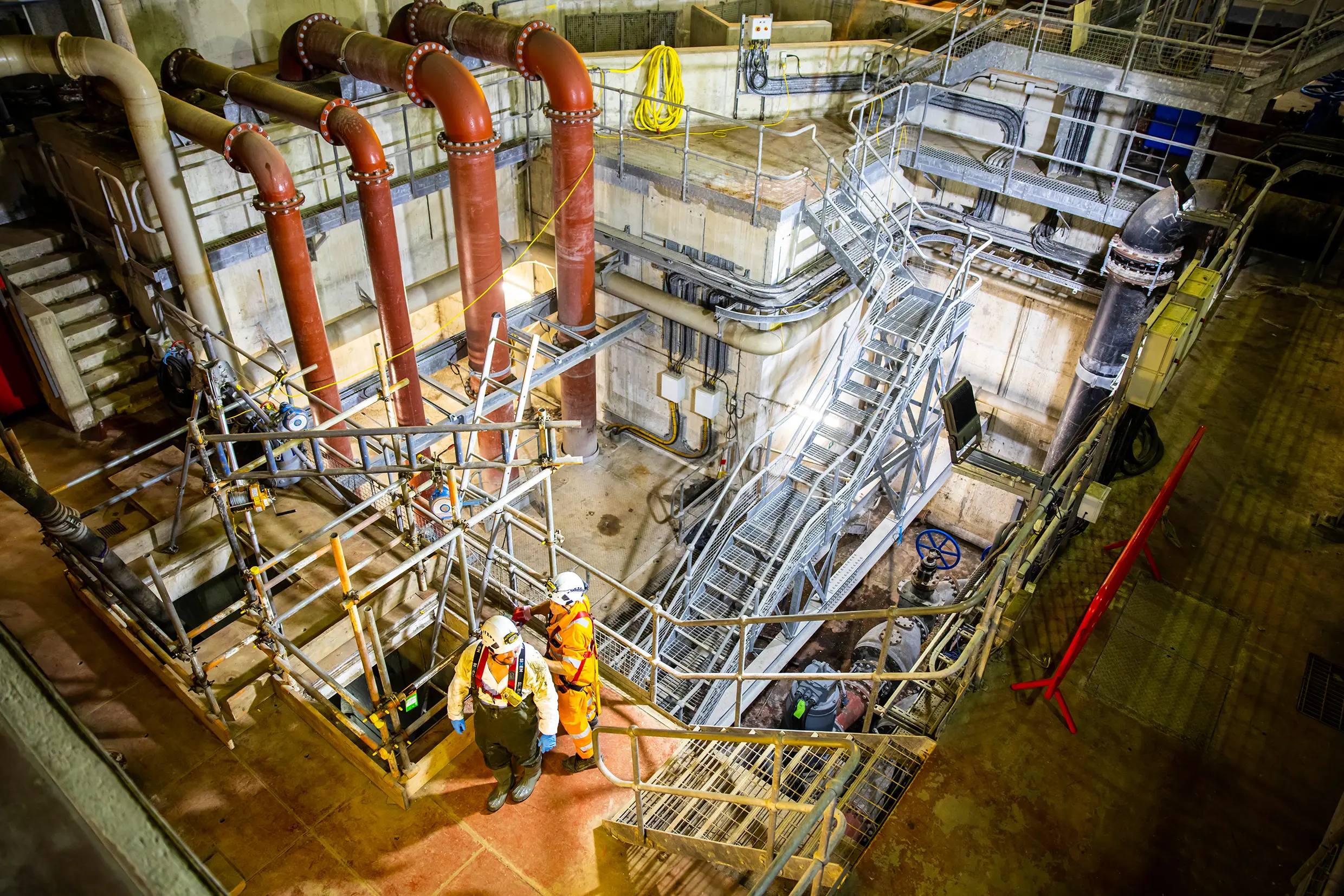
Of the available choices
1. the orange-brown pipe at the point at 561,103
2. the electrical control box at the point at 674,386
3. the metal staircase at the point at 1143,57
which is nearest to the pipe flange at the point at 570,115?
the orange-brown pipe at the point at 561,103

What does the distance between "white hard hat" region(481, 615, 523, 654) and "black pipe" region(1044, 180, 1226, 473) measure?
7.19 metres

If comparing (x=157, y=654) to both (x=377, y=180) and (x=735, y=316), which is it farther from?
(x=735, y=316)

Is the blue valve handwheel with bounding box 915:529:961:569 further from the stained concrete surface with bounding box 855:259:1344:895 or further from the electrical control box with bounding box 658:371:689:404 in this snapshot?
the stained concrete surface with bounding box 855:259:1344:895

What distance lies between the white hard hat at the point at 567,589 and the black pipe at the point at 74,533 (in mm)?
2880

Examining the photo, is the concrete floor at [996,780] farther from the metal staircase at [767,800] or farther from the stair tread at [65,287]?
the stair tread at [65,287]

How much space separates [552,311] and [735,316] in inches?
122

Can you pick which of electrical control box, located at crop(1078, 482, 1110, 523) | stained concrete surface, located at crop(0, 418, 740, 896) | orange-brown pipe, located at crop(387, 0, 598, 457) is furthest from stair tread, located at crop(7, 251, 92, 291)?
electrical control box, located at crop(1078, 482, 1110, 523)

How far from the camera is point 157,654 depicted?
618cm

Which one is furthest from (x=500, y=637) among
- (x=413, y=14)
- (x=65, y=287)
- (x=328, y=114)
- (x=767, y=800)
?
(x=413, y=14)

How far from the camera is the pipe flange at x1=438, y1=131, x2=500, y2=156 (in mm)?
9664

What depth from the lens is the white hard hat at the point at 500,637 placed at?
16.4 feet

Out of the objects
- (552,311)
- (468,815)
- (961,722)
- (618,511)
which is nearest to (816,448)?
(618,511)

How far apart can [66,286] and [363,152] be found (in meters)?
3.72

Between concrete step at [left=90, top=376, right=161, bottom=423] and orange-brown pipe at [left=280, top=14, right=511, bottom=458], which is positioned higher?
orange-brown pipe at [left=280, top=14, right=511, bottom=458]
